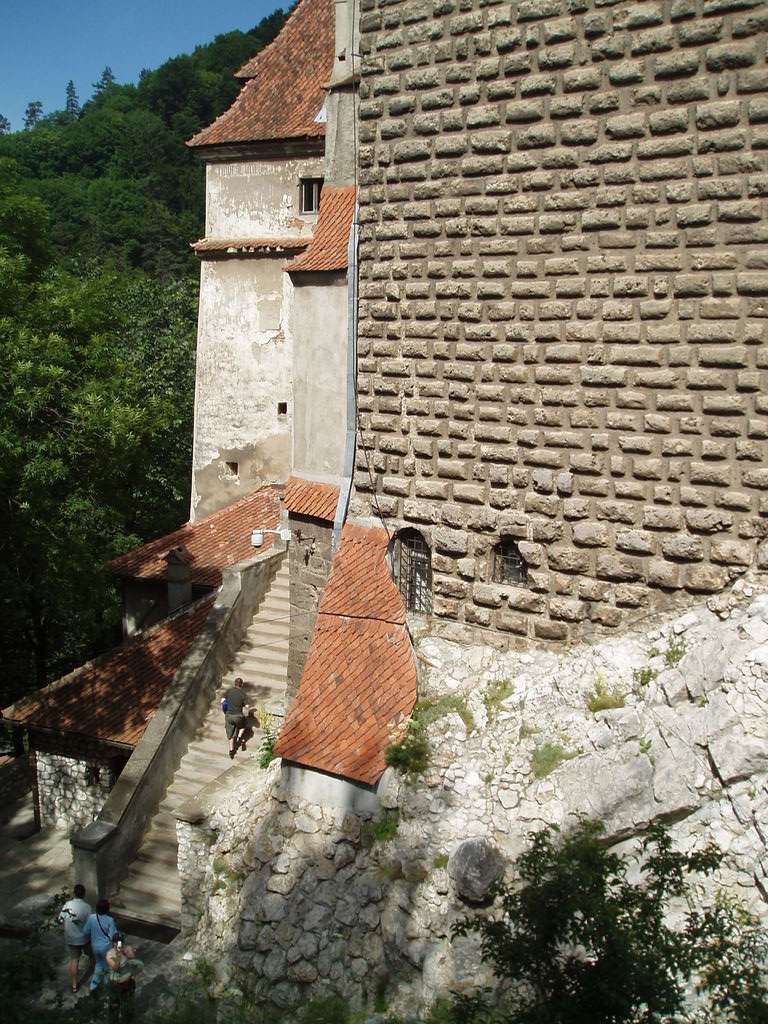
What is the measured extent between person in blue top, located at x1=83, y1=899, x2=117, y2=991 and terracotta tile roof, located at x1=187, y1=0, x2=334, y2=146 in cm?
1397

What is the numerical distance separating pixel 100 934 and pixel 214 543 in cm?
907

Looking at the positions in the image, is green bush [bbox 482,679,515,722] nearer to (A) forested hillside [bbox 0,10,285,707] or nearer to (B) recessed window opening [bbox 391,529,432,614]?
(B) recessed window opening [bbox 391,529,432,614]

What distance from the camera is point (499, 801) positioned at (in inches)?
307

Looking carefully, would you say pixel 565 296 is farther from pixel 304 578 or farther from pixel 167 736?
pixel 167 736

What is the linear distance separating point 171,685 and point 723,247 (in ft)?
31.1

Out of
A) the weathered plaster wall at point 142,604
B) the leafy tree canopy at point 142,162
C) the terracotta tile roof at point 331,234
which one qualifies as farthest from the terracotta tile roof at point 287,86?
the leafy tree canopy at point 142,162

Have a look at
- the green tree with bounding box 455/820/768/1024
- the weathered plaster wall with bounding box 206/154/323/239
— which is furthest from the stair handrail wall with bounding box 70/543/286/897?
the green tree with bounding box 455/820/768/1024

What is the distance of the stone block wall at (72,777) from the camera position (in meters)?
14.7

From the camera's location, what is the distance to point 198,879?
1066cm

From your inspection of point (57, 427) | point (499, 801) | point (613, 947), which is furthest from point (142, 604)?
point (613, 947)

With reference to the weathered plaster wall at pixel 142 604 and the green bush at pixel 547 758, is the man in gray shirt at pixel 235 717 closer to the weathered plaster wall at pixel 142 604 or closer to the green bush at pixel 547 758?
the weathered plaster wall at pixel 142 604

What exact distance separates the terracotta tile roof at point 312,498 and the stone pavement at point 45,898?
4741 mm

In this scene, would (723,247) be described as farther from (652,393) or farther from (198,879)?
(198,879)

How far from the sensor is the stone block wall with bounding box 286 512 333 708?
461 inches
